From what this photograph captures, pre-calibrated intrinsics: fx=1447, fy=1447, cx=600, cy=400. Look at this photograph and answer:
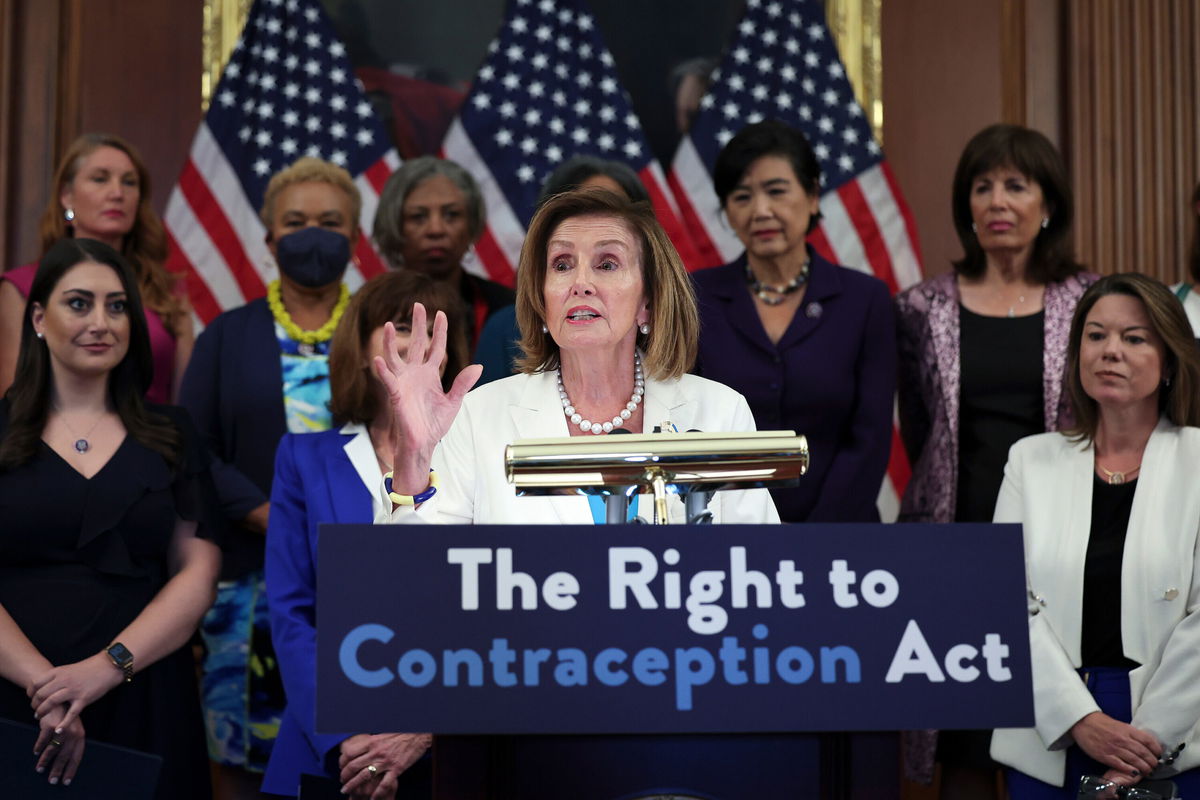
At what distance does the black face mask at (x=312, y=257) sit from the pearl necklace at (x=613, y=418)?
166cm

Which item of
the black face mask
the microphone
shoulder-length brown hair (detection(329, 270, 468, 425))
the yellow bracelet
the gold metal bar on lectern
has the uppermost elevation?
the black face mask

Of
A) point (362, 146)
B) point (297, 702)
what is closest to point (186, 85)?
point (362, 146)

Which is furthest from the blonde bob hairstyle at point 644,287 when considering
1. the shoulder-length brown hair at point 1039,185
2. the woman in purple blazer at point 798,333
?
the shoulder-length brown hair at point 1039,185

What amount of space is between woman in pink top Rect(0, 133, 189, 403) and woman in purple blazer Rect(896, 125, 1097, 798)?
2238 mm

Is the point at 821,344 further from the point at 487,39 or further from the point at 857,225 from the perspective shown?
the point at 487,39

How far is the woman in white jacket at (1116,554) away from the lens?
3.33 meters

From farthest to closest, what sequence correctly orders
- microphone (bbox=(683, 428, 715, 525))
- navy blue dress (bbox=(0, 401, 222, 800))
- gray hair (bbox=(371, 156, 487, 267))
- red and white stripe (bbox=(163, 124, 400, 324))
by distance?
red and white stripe (bbox=(163, 124, 400, 324)) → gray hair (bbox=(371, 156, 487, 267)) → navy blue dress (bbox=(0, 401, 222, 800)) → microphone (bbox=(683, 428, 715, 525))

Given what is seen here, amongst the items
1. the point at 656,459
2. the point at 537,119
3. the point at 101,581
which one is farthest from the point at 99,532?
the point at 537,119

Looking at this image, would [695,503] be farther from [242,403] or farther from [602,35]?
[602,35]

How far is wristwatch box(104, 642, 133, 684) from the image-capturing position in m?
3.40

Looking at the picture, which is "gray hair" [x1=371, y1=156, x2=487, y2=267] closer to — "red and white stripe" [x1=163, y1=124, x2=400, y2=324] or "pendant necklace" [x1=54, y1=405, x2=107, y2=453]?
"red and white stripe" [x1=163, y1=124, x2=400, y2=324]

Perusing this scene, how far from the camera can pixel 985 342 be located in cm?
417

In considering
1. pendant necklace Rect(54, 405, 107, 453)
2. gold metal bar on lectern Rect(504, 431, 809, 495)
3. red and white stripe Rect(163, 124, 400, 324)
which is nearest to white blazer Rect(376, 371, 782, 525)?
gold metal bar on lectern Rect(504, 431, 809, 495)

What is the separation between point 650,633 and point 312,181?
10.1ft
